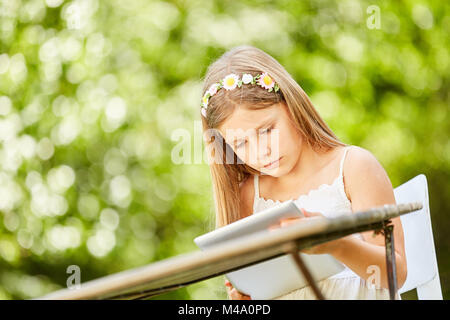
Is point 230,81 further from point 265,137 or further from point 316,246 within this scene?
point 316,246

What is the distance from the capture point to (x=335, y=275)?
1284mm

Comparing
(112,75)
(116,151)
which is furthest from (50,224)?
(112,75)

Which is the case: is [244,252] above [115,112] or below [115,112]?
below

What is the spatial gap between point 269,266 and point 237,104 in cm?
46

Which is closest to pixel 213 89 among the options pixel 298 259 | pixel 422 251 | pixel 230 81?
pixel 230 81

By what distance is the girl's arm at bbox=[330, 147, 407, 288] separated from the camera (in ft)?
3.11

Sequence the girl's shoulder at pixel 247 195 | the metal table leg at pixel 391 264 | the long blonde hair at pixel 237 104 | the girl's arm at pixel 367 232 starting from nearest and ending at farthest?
the metal table leg at pixel 391 264 → the girl's arm at pixel 367 232 → the long blonde hair at pixel 237 104 → the girl's shoulder at pixel 247 195

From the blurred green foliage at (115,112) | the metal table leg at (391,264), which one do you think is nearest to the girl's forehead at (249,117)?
the metal table leg at (391,264)

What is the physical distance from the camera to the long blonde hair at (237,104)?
4.43 feet

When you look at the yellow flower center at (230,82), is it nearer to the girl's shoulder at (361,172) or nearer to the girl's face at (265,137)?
the girl's face at (265,137)

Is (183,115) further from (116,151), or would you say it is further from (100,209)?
(100,209)

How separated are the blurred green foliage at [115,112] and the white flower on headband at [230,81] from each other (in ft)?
5.53

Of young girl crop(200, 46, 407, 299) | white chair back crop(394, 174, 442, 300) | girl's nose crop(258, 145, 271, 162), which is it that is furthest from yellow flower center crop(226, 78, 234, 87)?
white chair back crop(394, 174, 442, 300)
